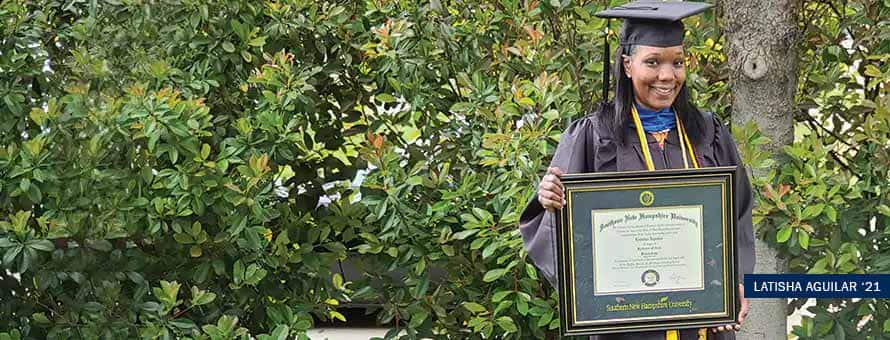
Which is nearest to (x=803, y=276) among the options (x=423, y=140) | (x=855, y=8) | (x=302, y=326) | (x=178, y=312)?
(x=855, y=8)

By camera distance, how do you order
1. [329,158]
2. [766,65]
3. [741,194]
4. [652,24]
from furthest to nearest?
[329,158], [766,65], [741,194], [652,24]

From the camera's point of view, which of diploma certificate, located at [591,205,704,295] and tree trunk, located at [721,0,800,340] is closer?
diploma certificate, located at [591,205,704,295]

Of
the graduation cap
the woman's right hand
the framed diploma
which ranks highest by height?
the graduation cap

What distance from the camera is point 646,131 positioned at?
3674 millimetres

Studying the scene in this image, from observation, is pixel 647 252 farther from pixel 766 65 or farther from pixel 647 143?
pixel 766 65

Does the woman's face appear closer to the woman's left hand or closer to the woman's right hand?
the woman's right hand

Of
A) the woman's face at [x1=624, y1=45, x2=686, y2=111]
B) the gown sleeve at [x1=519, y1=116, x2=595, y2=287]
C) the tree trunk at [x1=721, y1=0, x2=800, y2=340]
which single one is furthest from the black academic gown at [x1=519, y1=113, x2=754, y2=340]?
the tree trunk at [x1=721, y1=0, x2=800, y2=340]

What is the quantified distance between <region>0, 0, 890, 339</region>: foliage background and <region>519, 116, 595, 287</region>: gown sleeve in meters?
0.85

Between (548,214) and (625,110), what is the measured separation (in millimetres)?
341

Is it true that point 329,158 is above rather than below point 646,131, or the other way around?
below

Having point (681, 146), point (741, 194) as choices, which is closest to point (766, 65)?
point (741, 194)

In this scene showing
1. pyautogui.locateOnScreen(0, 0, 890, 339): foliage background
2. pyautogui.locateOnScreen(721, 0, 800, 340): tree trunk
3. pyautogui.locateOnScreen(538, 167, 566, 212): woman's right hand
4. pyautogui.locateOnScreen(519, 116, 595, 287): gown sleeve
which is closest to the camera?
pyautogui.locateOnScreen(538, 167, 566, 212): woman's right hand

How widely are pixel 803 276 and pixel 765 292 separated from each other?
15 cm

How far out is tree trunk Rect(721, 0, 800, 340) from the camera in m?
5.05
